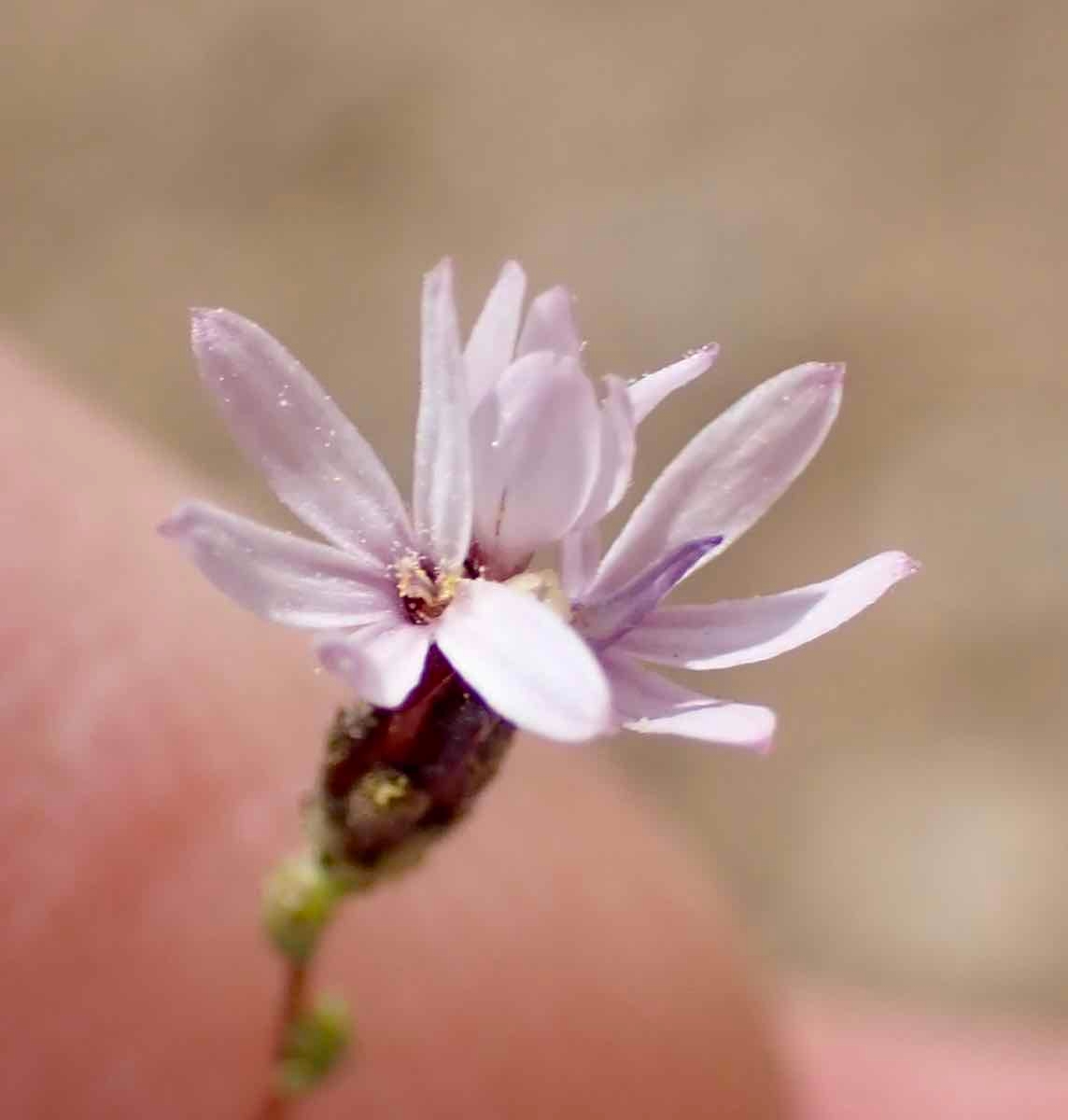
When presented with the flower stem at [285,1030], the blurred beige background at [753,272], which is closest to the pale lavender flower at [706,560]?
the flower stem at [285,1030]

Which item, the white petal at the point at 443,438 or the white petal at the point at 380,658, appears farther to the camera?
the white petal at the point at 443,438

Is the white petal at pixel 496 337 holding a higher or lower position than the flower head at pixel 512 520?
higher

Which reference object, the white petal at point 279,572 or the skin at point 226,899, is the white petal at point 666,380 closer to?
the white petal at point 279,572

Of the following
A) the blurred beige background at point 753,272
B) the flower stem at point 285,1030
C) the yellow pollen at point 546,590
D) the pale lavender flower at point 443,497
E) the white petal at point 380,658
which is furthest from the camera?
the blurred beige background at point 753,272

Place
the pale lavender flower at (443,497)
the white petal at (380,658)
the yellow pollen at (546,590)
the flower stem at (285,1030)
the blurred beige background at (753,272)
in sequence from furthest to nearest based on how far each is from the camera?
the blurred beige background at (753,272)
the flower stem at (285,1030)
the yellow pollen at (546,590)
the pale lavender flower at (443,497)
the white petal at (380,658)

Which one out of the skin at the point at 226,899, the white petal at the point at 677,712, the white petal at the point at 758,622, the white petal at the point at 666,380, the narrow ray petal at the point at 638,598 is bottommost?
the skin at the point at 226,899

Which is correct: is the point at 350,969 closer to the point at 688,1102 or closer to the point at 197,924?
the point at 197,924
